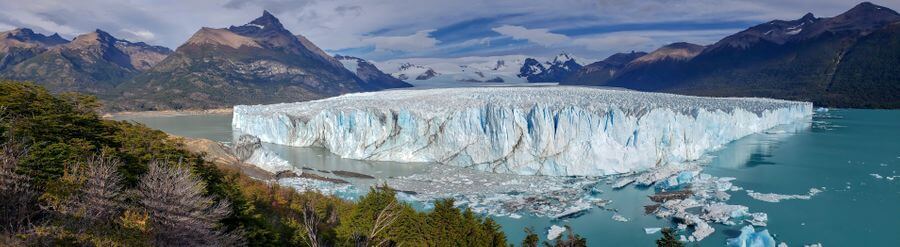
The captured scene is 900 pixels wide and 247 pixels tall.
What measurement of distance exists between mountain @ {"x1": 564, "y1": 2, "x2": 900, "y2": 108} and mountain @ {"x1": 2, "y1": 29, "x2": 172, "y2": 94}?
97.9 m

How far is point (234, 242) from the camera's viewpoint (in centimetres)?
582

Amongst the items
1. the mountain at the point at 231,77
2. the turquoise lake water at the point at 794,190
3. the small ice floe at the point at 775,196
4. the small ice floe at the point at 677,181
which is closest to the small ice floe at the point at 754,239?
the turquoise lake water at the point at 794,190

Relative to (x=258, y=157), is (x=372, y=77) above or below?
above

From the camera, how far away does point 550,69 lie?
16925 cm

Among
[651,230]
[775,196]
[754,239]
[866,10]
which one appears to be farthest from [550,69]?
[754,239]

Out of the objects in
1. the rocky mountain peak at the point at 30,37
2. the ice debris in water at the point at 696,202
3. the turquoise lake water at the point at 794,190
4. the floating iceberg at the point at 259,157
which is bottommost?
the turquoise lake water at the point at 794,190

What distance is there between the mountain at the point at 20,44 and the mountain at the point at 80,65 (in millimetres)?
407

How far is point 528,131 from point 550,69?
155043mm

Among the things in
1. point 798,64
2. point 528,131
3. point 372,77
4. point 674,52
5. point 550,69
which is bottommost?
point 528,131

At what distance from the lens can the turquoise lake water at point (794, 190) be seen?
430 inches

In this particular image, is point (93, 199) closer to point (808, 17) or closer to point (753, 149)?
point (753, 149)

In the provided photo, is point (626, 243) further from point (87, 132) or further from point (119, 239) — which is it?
point (87, 132)

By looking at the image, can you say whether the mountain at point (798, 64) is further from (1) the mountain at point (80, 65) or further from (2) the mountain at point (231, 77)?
(1) the mountain at point (80, 65)

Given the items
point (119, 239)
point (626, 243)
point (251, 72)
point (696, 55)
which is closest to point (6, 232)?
point (119, 239)
